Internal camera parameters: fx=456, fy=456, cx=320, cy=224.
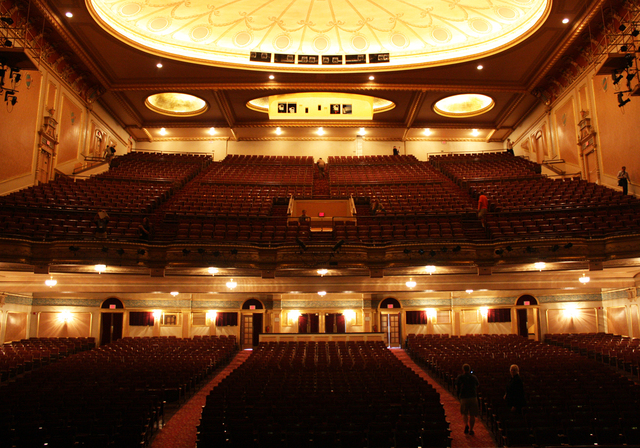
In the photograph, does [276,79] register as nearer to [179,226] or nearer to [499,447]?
[179,226]

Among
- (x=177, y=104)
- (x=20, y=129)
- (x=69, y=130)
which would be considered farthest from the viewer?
(x=177, y=104)

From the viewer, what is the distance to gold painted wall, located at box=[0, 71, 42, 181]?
13875 mm

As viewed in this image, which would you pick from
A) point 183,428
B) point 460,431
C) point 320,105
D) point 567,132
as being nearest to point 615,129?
point 567,132

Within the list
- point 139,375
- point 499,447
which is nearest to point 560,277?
point 499,447

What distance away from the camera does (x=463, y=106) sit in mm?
24484

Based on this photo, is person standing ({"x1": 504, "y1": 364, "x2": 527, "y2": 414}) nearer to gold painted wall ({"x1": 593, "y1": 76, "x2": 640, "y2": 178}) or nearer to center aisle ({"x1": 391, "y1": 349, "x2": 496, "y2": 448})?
center aisle ({"x1": 391, "y1": 349, "x2": 496, "y2": 448})

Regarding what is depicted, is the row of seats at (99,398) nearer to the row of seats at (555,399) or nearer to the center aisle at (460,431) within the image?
the center aisle at (460,431)

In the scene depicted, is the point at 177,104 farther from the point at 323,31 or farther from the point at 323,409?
the point at 323,409

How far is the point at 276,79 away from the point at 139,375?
557 inches

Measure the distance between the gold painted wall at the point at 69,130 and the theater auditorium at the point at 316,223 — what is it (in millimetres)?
124

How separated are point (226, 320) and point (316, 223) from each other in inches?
243

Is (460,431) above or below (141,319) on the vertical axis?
below

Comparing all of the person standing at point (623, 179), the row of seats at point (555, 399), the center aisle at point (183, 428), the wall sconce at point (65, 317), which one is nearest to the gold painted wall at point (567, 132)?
the person standing at point (623, 179)

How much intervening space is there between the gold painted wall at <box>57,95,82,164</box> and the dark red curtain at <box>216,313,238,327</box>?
27.9ft
